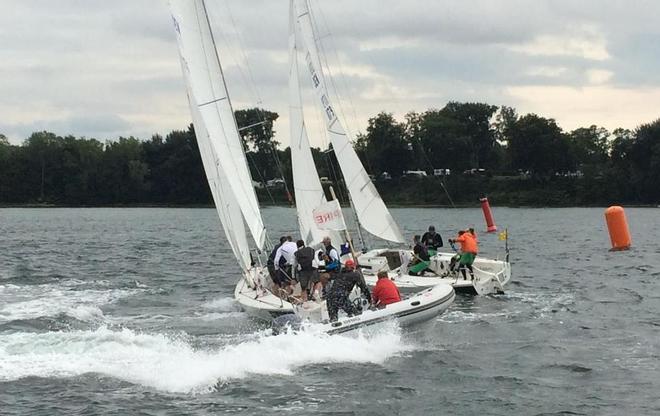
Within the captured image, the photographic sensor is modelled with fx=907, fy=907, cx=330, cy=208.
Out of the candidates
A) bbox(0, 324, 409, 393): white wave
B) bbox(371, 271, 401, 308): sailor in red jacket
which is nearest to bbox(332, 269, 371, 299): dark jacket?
bbox(371, 271, 401, 308): sailor in red jacket

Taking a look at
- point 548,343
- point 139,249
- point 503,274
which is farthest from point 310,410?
point 139,249

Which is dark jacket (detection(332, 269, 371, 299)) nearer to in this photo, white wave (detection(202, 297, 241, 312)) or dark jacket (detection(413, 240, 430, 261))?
white wave (detection(202, 297, 241, 312))

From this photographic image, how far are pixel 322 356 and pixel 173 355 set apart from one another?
9.72ft

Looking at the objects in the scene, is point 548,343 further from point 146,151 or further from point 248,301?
point 146,151

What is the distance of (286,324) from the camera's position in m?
18.7

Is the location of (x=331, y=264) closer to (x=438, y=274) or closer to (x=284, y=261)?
(x=284, y=261)

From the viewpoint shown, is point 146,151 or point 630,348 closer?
point 630,348

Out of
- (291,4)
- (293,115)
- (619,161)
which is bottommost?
(619,161)

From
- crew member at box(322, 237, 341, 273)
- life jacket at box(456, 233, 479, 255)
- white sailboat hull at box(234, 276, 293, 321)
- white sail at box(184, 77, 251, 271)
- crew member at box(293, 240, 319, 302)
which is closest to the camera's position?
white sailboat hull at box(234, 276, 293, 321)

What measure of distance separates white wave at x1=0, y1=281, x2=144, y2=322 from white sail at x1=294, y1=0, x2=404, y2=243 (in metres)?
8.37

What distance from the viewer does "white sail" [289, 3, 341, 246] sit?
3052 cm

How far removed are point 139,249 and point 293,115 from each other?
83.4ft

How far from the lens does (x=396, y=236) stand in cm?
3178

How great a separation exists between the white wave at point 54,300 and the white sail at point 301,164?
6563mm
